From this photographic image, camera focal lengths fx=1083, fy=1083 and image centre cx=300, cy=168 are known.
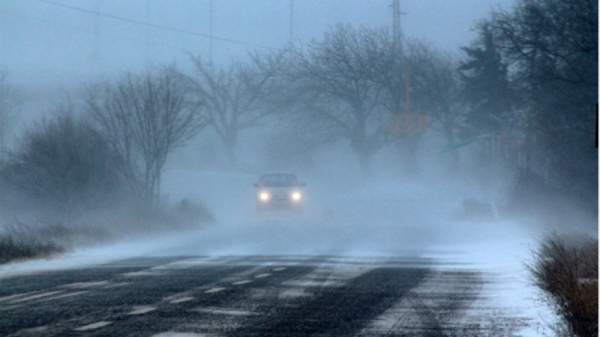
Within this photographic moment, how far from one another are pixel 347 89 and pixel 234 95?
36.9ft

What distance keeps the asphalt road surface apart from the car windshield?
21.1 meters

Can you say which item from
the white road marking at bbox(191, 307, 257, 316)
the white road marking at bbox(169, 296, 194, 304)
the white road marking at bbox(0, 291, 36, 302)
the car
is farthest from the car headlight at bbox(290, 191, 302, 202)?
the white road marking at bbox(191, 307, 257, 316)

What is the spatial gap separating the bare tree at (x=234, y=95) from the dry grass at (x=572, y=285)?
203 ft

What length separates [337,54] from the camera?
247 ft

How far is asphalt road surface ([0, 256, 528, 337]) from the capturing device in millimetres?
11656

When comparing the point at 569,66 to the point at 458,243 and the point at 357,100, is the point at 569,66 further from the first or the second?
the point at 357,100

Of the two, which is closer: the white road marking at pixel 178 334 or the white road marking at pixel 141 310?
the white road marking at pixel 178 334

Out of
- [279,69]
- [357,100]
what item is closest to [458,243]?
[357,100]

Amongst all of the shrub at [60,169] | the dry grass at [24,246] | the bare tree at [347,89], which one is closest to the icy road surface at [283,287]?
the dry grass at [24,246]

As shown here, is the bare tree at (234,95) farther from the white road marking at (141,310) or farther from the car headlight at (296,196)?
the white road marking at (141,310)

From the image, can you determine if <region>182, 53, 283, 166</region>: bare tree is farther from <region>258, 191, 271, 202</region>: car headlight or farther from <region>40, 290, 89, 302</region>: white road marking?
<region>40, 290, 89, 302</region>: white road marking

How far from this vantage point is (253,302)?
1433 cm

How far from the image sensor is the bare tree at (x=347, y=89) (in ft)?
244

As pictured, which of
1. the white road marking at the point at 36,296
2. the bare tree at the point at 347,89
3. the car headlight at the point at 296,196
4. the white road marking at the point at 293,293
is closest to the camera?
the white road marking at the point at 36,296
